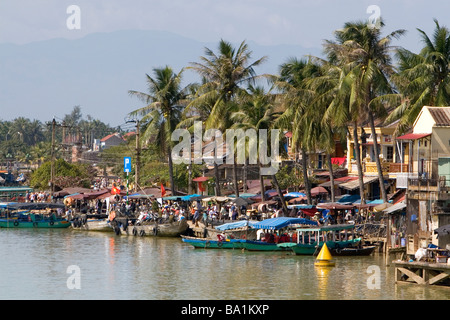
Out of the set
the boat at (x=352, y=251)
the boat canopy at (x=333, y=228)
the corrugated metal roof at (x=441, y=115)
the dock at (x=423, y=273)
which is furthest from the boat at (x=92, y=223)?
the dock at (x=423, y=273)

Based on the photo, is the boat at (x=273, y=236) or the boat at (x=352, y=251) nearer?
Answer: the boat at (x=352, y=251)

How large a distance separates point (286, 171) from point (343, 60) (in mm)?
19537

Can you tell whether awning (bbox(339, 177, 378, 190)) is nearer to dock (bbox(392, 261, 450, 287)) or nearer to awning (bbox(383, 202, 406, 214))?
awning (bbox(383, 202, 406, 214))

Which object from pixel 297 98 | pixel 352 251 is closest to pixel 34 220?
pixel 297 98

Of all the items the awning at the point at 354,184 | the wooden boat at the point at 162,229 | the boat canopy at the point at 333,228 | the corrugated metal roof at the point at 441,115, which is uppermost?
the corrugated metal roof at the point at 441,115

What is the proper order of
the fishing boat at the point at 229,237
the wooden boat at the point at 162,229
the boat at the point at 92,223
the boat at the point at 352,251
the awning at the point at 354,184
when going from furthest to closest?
the boat at the point at 92,223
the awning at the point at 354,184
the wooden boat at the point at 162,229
the fishing boat at the point at 229,237
the boat at the point at 352,251

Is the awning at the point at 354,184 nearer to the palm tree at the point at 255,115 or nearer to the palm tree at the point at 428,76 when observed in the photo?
the palm tree at the point at 255,115

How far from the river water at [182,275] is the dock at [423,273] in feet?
1.09

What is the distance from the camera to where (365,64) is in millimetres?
53312

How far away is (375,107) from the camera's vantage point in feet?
175

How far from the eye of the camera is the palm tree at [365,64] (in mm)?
52219
